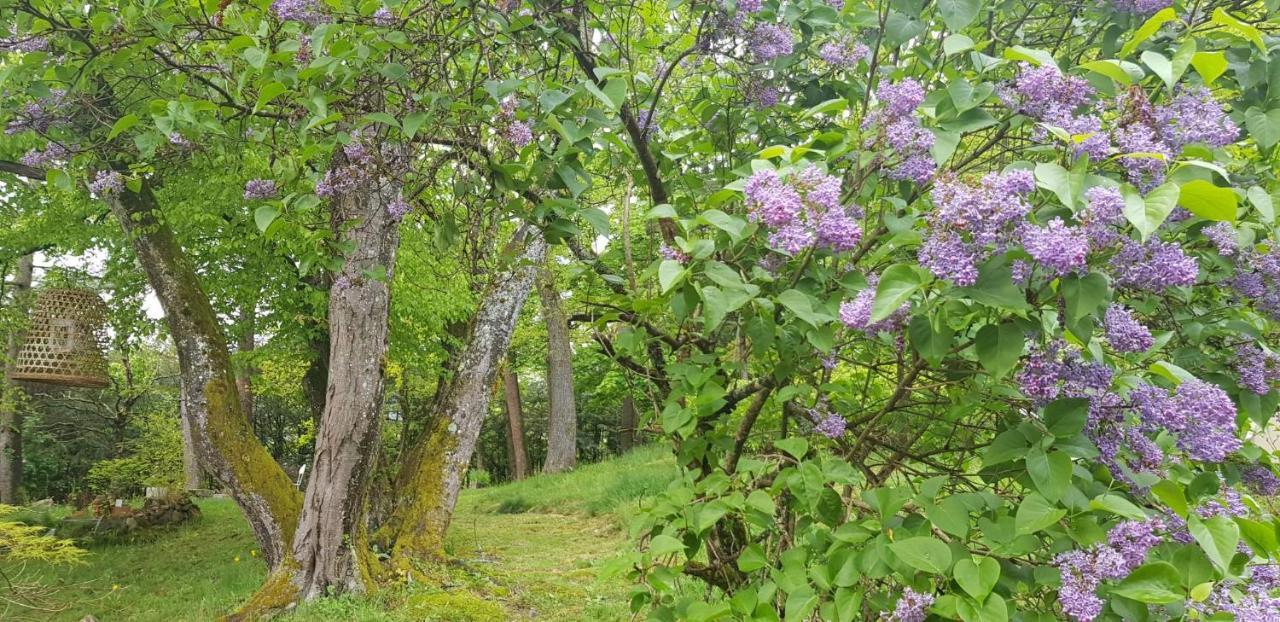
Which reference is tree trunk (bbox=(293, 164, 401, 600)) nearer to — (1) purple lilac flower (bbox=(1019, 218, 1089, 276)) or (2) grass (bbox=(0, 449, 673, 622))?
(2) grass (bbox=(0, 449, 673, 622))

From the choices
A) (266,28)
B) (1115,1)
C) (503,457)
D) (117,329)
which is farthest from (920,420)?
(503,457)

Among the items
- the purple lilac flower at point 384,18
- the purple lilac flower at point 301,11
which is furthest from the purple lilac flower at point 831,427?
the purple lilac flower at point 301,11

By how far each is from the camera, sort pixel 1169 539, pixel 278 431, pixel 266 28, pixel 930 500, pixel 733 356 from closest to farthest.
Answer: pixel 1169 539 → pixel 930 500 → pixel 266 28 → pixel 733 356 → pixel 278 431

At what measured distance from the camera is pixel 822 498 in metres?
1.69

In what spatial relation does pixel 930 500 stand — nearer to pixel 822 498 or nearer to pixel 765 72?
pixel 822 498

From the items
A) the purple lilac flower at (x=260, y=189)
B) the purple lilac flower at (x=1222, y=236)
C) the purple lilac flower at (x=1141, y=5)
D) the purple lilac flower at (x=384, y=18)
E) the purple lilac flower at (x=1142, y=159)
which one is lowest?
the purple lilac flower at (x=1222, y=236)

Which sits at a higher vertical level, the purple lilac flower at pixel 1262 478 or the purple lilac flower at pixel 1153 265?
the purple lilac flower at pixel 1153 265

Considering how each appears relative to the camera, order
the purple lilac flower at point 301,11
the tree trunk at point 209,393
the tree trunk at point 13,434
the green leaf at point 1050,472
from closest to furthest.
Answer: the green leaf at point 1050,472
the purple lilac flower at point 301,11
the tree trunk at point 209,393
the tree trunk at point 13,434

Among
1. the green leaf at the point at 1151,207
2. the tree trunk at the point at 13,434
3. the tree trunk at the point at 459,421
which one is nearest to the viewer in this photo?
the green leaf at the point at 1151,207

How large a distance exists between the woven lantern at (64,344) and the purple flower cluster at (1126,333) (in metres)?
7.56

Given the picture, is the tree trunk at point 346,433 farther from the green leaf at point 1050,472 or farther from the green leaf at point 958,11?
the green leaf at point 1050,472

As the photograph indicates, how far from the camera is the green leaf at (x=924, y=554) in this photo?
1253 millimetres

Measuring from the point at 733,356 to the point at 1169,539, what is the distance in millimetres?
1015

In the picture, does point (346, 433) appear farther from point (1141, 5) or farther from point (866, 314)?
point (1141, 5)
